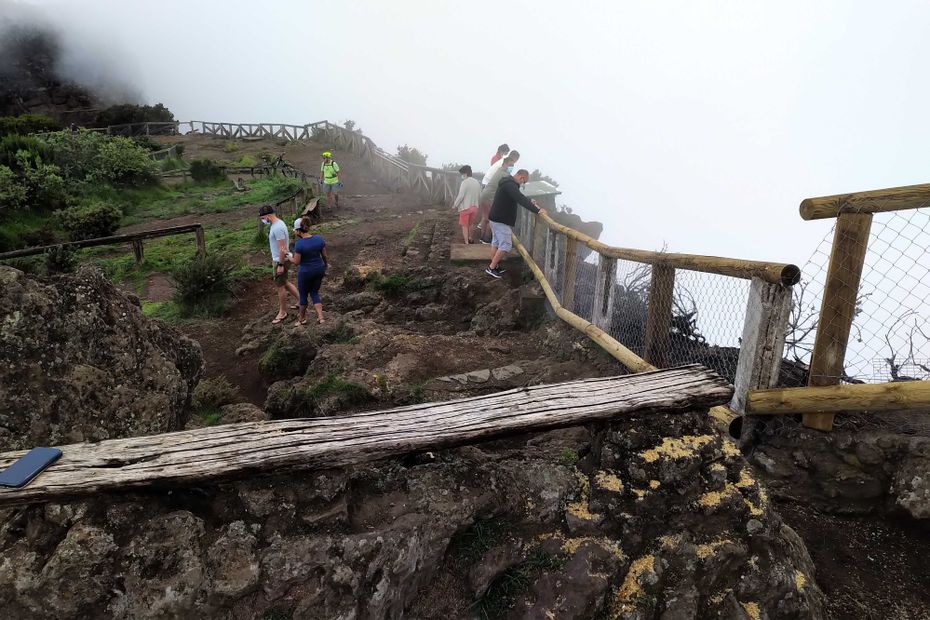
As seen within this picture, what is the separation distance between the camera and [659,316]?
3922 millimetres

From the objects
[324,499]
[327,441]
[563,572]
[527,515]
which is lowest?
[563,572]

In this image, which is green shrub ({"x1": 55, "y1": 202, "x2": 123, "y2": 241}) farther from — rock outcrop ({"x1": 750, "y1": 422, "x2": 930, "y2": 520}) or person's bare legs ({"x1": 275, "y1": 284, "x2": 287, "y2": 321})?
rock outcrop ({"x1": 750, "y1": 422, "x2": 930, "y2": 520})

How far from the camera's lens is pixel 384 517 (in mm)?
2277

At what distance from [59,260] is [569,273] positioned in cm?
990

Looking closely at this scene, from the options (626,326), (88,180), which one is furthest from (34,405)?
(88,180)

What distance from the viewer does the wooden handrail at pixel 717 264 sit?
2.82 m

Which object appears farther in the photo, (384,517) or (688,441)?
(688,441)

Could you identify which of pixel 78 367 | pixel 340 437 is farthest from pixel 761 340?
pixel 78 367

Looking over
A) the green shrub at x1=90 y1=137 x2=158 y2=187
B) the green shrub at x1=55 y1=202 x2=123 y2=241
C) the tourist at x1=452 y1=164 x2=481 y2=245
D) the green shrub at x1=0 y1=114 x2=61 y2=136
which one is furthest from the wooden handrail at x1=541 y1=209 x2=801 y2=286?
the green shrub at x1=0 y1=114 x2=61 y2=136

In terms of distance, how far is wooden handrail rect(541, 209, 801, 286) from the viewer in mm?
2816

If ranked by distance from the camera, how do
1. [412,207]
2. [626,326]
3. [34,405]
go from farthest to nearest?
[412,207] < [626,326] < [34,405]

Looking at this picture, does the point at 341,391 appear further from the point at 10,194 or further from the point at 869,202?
the point at 10,194

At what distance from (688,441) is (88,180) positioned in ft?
70.7

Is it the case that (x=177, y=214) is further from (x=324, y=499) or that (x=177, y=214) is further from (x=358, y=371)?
(x=324, y=499)
